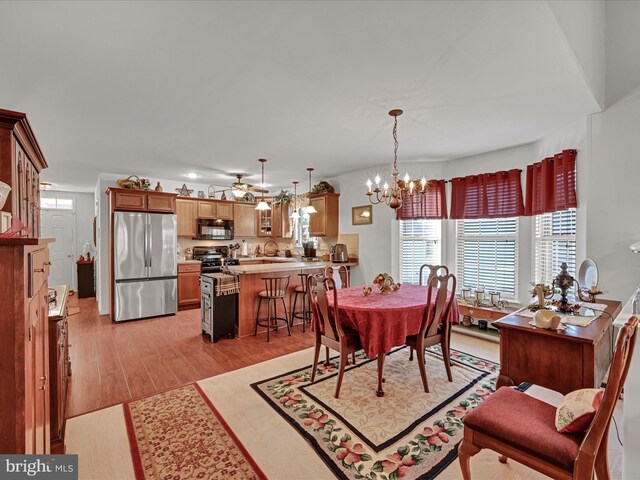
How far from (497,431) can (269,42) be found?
2495mm

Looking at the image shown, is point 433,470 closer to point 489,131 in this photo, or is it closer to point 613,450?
point 613,450

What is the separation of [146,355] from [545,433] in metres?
3.88

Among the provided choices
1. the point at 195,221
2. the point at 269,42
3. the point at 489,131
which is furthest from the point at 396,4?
the point at 195,221

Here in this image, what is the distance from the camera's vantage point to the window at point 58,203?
7.72 metres

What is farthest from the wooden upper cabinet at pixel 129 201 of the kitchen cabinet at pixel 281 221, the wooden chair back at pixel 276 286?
the kitchen cabinet at pixel 281 221

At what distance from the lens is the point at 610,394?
1245mm

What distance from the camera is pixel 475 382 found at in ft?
9.58

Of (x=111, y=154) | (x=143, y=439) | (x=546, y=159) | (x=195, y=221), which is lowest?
(x=143, y=439)

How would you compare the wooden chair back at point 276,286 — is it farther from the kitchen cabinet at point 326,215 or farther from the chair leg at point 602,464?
the chair leg at point 602,464

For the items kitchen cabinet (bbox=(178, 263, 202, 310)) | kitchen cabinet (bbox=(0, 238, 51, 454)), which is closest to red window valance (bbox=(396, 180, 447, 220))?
kitchen cabinet (bbox=(178, 263, 202, 310))

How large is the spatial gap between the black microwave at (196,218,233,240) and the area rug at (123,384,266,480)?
14.5 feet

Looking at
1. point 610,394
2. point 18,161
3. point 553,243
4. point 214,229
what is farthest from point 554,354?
point 214,229

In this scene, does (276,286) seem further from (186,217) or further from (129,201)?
(186,217)

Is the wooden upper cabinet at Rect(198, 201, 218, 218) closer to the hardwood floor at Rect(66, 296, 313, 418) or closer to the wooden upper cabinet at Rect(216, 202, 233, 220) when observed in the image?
the wooden upper cabinet at Rect(216, 202, 233, 220)
